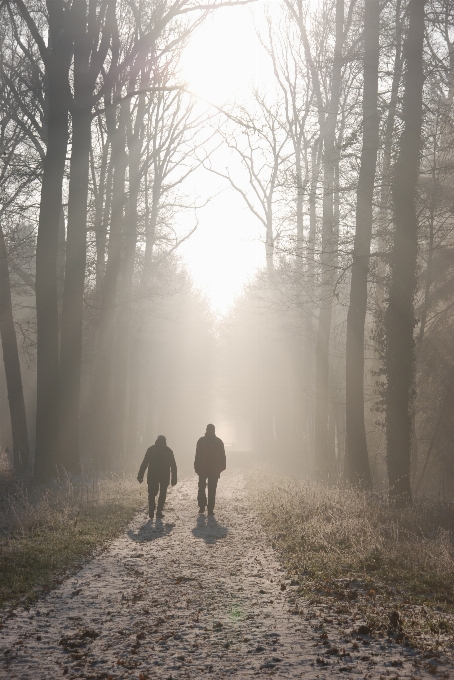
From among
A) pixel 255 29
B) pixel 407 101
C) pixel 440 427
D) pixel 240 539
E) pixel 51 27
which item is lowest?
pixel 240 539


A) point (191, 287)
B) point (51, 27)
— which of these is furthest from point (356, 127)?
point (191, 287)

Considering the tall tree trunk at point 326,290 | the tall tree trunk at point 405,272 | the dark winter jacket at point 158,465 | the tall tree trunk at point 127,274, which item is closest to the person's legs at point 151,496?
the dark winter jacket at point 158,465

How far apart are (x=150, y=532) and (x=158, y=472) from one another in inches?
90.7

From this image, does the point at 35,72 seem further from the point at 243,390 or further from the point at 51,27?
the point at 243,390

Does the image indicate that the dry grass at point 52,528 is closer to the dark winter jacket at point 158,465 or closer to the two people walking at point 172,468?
the two people walking at point 172,468

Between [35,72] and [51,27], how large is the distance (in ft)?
11.8

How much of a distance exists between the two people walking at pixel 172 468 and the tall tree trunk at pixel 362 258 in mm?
3252

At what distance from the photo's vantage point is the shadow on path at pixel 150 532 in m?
11.3

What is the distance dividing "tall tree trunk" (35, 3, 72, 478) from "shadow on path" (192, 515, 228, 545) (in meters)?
4.02

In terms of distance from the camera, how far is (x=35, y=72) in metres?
18.7

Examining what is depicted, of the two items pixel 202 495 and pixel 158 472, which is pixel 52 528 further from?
pixel 202 495

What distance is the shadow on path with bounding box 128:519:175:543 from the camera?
11.3 meters

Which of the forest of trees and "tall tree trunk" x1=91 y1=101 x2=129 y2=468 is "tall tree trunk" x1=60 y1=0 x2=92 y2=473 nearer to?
the forest of trees

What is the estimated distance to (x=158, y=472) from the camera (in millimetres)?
14172
